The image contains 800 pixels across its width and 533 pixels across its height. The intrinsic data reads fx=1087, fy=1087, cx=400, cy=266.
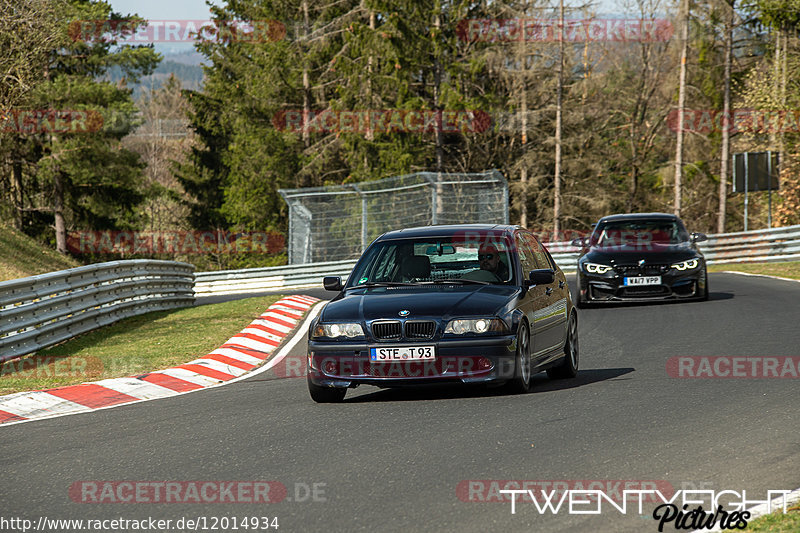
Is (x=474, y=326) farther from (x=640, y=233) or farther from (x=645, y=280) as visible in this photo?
(x=640, y=233)

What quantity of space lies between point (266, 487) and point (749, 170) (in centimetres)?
2903

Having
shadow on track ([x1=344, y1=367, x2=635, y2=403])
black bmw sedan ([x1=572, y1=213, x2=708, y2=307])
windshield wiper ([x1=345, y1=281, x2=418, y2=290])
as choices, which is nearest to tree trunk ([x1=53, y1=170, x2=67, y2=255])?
black bmw sedan ([x1=572, y1=213, x2=708, y2=307])

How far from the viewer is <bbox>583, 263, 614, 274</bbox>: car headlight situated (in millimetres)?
17750

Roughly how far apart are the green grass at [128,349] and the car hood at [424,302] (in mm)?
3940

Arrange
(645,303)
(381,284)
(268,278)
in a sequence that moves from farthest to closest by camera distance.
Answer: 1. (268,278)
2. (645,303)
3. (381,284)

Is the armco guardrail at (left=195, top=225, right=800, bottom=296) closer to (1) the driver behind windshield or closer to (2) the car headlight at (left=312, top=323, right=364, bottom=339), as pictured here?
(1) the driver behind windshield

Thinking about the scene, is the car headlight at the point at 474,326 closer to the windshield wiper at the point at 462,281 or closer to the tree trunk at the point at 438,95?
the windshield wiper at the point at 462,281

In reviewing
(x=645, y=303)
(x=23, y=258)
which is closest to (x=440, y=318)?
(x=645, y=303)

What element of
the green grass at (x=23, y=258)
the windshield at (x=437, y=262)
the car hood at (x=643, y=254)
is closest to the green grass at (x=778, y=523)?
the windshield at (x=437, y=262)

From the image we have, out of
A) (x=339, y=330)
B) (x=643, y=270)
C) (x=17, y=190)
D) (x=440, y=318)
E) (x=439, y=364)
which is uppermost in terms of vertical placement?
(x=17, y=190)

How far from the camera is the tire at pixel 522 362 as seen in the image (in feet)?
29.1

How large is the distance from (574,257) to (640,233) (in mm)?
14836

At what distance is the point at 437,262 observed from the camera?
388 inches

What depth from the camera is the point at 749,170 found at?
3244cm
